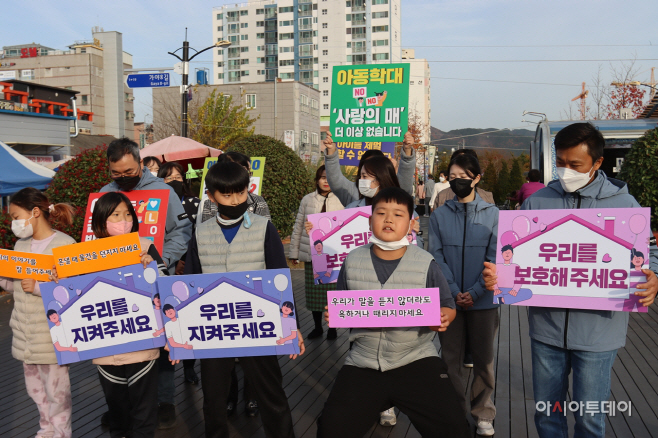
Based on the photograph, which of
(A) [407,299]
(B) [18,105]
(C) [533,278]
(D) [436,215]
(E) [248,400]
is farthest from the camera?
(B) [18,105]

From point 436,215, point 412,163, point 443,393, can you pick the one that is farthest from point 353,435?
point 412,163

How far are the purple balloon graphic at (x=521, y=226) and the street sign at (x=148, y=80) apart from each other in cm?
1560

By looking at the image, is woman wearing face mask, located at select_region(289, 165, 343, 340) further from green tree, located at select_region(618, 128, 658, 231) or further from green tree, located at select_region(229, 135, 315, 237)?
green tree, located at select_region(229, 135, 315, 237)

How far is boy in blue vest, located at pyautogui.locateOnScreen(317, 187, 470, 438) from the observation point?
Result: 2871 mm

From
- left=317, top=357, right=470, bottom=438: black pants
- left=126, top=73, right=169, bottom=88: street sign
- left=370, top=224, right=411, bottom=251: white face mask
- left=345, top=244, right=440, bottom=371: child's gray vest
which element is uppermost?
left=126, top=73, right=169, bottom=88: street sign

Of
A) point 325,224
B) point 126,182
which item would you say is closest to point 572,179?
point 325,224

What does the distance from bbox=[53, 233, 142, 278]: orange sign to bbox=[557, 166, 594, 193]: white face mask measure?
2633mm

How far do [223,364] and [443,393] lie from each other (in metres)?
1.49

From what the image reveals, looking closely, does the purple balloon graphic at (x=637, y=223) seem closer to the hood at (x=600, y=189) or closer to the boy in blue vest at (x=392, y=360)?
the hood at (x=600, y=189)

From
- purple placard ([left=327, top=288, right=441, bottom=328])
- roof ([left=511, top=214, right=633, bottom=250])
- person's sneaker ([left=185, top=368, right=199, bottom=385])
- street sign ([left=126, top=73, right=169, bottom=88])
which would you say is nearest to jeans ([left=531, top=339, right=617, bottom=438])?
roof ([left=511, top=214, right=633, bottom=250])

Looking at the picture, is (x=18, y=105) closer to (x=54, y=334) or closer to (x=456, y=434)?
(x=54, y=334)

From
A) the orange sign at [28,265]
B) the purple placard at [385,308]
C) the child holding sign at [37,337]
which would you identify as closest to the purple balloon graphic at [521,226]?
the purple placard at [385,308]

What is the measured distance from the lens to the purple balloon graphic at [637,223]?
3.00 metres

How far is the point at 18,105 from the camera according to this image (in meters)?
24.3
